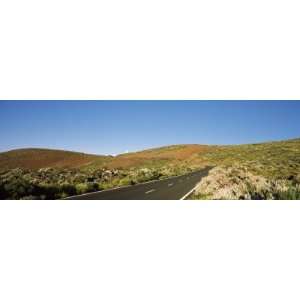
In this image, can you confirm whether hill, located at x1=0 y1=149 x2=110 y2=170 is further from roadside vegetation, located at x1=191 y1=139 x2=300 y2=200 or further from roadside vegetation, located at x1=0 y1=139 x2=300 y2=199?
roadside vegetation, located at x1=191 y1=139 x2=300 y2=200

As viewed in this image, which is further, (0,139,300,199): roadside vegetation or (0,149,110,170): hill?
(0,149,110,170): hill

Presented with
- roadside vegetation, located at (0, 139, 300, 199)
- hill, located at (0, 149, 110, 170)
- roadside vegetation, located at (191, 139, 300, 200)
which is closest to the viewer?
roadside vegetation, located at (191, 139, 300, 200)

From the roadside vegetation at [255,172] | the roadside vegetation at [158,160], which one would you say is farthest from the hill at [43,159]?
the roadside vegetation at [255,172]

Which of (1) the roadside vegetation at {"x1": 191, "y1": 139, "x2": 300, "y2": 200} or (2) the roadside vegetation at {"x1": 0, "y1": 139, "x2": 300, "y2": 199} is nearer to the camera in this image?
(1) the roadside vegetation at {"x1": 191, "y1": 139, "x2": 300, "y2": 200}

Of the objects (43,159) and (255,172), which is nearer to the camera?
(255,172)

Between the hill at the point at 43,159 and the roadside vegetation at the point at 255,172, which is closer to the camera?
the roadside vegetation at the point at 255,172

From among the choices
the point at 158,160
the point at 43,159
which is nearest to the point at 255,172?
the point at 158,160

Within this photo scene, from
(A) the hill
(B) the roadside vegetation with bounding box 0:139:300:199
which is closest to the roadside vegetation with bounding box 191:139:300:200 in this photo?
(B) the roadside vegetation with bounding box 0:139:300:199

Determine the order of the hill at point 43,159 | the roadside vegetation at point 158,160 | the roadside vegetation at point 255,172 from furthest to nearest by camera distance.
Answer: the hill at point 43,159
the roadside vegetation at point 158,160
the roadside vegetation at point 255,172

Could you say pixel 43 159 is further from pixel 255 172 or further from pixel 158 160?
pixel 255 172

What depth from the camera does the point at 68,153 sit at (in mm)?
14680

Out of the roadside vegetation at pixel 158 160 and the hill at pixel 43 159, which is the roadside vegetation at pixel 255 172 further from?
the hill at pixel 43 159

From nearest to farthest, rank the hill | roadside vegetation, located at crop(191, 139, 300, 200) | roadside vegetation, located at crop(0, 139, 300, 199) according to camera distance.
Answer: roadside vegetation, located at crop(191, 139, 300, 200) → roadside vegetation, located at crop(0, 139, 300, 199) → the hill

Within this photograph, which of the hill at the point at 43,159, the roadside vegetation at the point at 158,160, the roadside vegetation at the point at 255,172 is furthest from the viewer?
the hill at the point at 43,159
